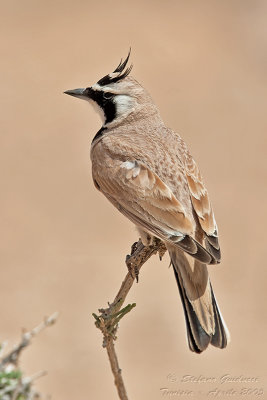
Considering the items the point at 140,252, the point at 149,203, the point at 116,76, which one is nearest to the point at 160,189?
the point at 149,203

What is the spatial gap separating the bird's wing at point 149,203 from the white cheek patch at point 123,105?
825 mm

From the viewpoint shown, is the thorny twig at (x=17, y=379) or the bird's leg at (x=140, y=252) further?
the bird's leg at (x=140, y=252)

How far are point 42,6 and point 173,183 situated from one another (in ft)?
51.8

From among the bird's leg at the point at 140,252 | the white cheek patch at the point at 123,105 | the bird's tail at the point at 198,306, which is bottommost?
the bird's tail at the point at 198,306

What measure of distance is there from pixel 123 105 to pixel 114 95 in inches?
4.5

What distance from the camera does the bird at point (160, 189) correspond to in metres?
4.27

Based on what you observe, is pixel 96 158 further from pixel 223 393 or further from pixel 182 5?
pixel 182 5

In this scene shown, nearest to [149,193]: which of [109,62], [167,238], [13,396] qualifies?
[167,238]

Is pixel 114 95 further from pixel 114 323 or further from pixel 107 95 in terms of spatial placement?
pixel 114 323

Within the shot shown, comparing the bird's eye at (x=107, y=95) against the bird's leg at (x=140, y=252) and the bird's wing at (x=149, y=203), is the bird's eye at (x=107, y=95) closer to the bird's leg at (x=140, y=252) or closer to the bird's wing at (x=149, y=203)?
the bird's wing at (x=149, y=203)

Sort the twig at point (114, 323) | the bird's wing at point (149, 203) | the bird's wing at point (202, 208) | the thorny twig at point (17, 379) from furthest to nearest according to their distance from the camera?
the bird's wing at point (202, 208)
the bird's wing at point (149, 203)
the twig at point (114, 323)
the thorny twig at point (17, 379)

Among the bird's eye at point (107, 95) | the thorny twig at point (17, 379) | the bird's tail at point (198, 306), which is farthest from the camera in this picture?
the bird's eye at point (107, 95)

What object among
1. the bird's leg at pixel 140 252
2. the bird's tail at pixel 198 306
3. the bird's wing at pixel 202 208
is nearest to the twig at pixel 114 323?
the bird's leg at pixel 140 252

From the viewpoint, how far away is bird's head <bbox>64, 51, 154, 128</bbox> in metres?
5.88
